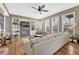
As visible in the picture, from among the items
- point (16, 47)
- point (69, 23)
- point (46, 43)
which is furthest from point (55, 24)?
point (16, 47)

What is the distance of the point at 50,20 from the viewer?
2.11m

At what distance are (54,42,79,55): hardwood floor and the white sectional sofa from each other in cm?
7

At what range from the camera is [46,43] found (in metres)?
2.04

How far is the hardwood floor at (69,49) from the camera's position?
6.59 feet

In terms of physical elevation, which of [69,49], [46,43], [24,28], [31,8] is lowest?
[69,49]

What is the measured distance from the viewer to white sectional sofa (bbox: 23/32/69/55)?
1949 mm

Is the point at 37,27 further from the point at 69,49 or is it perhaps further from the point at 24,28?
the point at 69,49

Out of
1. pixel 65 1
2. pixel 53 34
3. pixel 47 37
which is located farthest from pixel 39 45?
pixel 65 1

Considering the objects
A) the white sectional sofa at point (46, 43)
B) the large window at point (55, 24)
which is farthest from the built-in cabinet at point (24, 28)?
the large window at point (55, 24)

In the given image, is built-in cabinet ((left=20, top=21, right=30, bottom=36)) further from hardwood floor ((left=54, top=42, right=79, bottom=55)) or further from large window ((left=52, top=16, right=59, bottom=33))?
hardwood floor ((left=54, top=42, right=79, bottom=55))

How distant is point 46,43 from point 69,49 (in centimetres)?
45

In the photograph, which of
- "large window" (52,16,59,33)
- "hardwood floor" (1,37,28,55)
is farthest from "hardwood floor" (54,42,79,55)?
"hardwood floor" (1,37,28,55)
